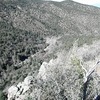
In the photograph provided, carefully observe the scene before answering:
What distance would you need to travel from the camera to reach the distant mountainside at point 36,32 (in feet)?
181

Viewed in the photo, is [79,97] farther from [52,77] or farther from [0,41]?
[0,41]

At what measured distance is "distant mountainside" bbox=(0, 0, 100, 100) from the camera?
181 ft

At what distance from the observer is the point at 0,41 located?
214ft

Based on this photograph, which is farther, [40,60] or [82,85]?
[40,60]

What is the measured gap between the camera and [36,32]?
83625mm

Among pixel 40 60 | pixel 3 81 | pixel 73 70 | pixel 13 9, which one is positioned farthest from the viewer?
pixel 13 9

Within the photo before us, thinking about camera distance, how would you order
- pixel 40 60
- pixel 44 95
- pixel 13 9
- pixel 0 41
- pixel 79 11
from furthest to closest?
pixel 79 11, pixel 13 9, pixel 0 41, pixel 40 60, pixel 44 95

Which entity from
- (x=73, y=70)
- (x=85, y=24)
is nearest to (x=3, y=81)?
(x=73, y=70)

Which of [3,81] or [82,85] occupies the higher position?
[82,85]

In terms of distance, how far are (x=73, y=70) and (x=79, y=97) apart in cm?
242

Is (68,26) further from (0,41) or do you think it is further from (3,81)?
(3,81)

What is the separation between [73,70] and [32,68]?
30.4 meters

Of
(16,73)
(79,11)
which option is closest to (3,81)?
(16,73)

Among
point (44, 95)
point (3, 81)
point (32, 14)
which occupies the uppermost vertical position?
point (44, 95)
